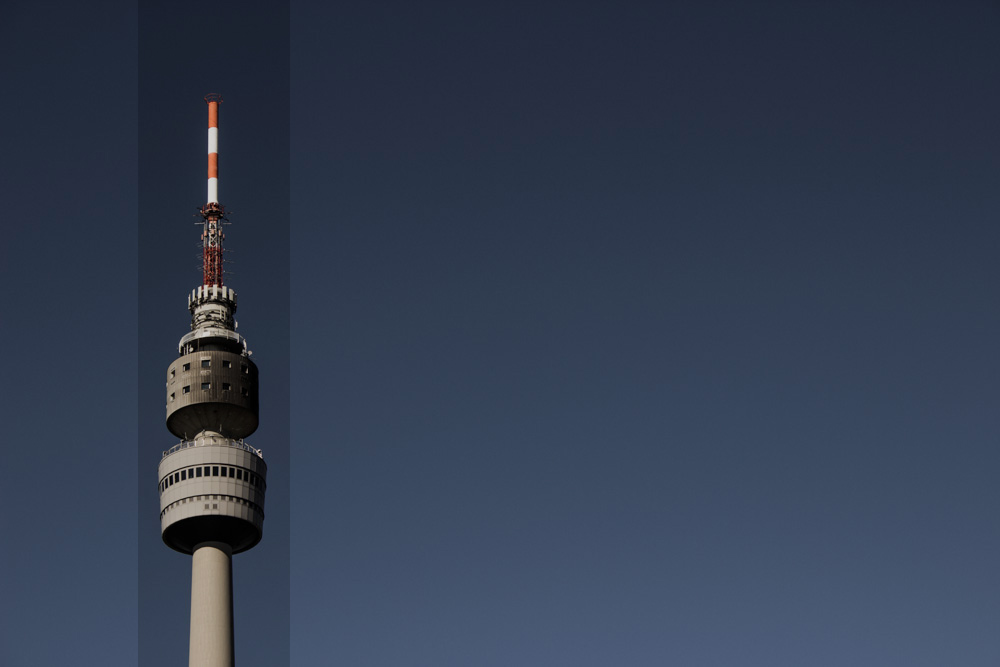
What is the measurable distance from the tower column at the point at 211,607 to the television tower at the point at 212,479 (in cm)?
11

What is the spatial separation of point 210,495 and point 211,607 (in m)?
12.2

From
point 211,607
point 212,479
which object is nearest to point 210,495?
point 212,479

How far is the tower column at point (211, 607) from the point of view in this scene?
598 ft

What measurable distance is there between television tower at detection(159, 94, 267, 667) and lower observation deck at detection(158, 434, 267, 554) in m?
0.11

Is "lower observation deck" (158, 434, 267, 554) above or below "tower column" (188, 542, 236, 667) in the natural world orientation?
above

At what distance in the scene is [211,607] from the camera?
185125 mm

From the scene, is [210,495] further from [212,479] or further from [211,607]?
[211,607]

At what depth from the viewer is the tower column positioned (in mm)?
182250

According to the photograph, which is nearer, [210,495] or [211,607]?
[211,607]

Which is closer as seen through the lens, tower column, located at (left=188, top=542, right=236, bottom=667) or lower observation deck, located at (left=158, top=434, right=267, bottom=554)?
tower column, located at (left=188, top=542, right=236, bottom=667)

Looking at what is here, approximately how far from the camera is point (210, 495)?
7402 inches

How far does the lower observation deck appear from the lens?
616 feet

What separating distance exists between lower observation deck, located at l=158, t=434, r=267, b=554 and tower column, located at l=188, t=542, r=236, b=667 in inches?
83.7

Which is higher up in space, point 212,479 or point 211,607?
point 212,479
